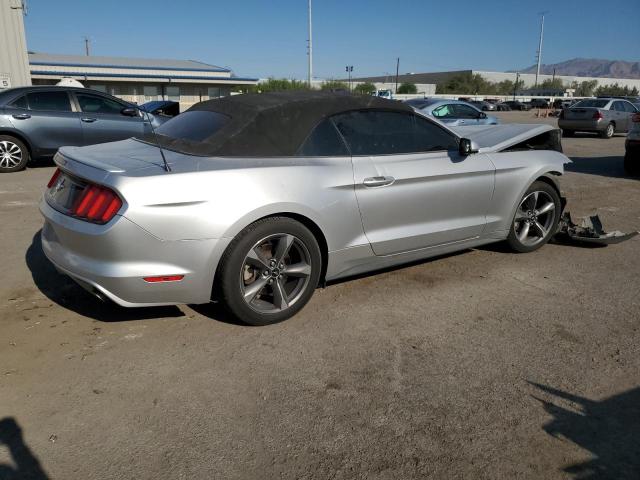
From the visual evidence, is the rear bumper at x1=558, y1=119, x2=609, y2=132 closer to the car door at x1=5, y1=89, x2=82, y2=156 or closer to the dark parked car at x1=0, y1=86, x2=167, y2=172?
the dark parked car at x1=0, y1=86, x2=167, y2=172

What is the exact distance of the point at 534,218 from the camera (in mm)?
5238

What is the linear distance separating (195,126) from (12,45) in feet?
51.4

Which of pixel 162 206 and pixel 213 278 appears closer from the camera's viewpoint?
pixel 162 206

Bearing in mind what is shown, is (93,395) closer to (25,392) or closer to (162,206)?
(25,392)

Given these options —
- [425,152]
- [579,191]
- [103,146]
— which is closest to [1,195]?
[103,146]

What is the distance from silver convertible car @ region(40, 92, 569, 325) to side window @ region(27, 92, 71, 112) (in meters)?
6.63

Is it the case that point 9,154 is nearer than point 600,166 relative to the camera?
Yes

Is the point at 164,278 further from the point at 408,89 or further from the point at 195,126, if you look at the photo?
the point at 408,89

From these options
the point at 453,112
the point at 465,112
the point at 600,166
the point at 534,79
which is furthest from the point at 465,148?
the point at 534,79

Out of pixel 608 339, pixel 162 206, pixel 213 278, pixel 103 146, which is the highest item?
pixel 103 146

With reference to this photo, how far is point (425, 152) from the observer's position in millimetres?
4332

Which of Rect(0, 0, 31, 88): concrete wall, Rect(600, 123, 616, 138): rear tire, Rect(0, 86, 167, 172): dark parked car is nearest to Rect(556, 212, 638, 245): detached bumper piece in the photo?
Rect(0, 86, 167, 172): dark parked car

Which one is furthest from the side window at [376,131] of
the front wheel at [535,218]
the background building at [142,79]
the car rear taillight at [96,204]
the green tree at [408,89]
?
the green tree at [408,89]

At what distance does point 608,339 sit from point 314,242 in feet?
6.83
